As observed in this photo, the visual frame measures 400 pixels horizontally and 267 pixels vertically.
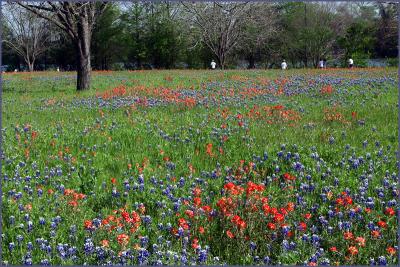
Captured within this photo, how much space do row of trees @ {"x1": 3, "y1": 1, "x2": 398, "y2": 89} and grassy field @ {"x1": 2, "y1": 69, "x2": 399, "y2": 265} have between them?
3241cm


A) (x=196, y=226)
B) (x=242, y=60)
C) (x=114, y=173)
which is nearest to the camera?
(x=196, y=226)

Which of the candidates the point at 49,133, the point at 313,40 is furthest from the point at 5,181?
the point at 313,40

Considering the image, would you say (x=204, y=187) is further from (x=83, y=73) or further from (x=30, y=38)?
(x=30, y=38)

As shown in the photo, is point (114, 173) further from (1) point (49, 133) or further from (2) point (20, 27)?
(2) point (20, 27)

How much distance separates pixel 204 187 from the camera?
482 cm

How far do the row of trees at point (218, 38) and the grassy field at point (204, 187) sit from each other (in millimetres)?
32409

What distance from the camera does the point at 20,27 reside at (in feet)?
177

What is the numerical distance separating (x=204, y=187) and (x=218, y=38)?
42.2 metres

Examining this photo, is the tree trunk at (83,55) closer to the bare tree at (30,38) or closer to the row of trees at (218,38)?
the row of trees at (218,38)

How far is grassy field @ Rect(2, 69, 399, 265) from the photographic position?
11.4 ft

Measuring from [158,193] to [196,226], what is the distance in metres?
0.99

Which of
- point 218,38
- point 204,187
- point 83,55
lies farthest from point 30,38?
point 204,187

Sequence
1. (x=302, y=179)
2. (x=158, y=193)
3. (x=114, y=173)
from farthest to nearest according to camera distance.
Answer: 1. (x=114, y=173)
2. (x=302, y=179)
3. (x=158, y=193)

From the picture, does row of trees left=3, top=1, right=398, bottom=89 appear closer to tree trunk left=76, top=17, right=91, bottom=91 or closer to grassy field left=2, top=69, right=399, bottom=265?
tree trunk left=76, top=17, right=91, bottom=91
